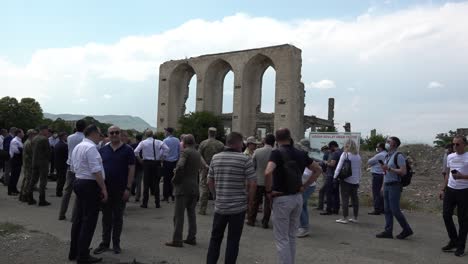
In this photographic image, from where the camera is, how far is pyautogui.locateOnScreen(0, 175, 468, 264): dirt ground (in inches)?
210

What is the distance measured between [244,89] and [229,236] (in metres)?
33.3

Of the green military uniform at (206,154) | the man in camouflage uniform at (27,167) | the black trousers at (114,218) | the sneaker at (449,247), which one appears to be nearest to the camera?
the black trousers at (114,218)

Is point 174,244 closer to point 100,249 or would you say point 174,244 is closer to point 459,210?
point 100,249

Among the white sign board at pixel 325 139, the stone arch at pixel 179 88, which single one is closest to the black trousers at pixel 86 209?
the white sign board at pixel 325 139

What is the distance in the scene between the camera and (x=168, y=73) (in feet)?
144

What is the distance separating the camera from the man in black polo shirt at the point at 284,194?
4.42m

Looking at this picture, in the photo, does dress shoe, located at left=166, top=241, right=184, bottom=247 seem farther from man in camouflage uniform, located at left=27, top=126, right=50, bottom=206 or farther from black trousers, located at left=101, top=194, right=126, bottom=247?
man in camouflage uniform, located at left=27, top=126, right=50, bottom=206

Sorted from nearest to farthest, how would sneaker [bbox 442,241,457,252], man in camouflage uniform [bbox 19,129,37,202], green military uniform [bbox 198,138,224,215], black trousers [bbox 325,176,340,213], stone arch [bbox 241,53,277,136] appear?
sneaker [bbox 442,241,457,252], green military uniform [bbox 198,138,224,215], man in camouflage uniform [bbox 19,129,37,202], black trousers [bbox 325,176,340,213], stone arch [bbox 241,53,277,136]

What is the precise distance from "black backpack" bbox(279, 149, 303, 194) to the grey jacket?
1902mm

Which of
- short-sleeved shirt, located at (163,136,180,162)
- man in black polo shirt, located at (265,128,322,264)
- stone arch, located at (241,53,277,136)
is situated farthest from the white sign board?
stone arch, located at (241,53,277,136)

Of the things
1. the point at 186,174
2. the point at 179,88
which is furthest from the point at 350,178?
the point at 179,88

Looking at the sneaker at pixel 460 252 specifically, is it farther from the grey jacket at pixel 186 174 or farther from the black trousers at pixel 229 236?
the grey jacket at pixel 186 174

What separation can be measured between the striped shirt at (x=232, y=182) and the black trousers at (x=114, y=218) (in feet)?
5.55

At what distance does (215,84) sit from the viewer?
136ft
